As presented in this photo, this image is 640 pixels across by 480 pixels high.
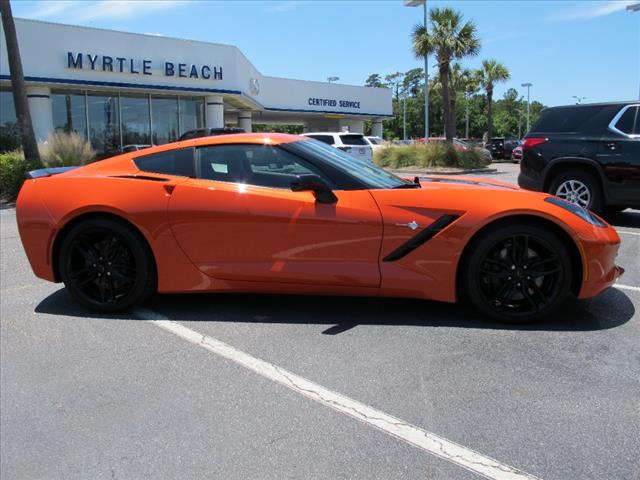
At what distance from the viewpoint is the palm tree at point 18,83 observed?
15.4 metres

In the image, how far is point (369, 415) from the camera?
2910mm

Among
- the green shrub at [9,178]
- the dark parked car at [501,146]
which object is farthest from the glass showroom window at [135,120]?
the dark parked car at [501,146]

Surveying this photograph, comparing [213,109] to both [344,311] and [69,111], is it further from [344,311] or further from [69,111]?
[344,311]

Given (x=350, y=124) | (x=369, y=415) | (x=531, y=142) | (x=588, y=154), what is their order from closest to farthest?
(x=369, y=415) < (x=588, y=154) < (x=531, y=142) < (x=350, y=124)

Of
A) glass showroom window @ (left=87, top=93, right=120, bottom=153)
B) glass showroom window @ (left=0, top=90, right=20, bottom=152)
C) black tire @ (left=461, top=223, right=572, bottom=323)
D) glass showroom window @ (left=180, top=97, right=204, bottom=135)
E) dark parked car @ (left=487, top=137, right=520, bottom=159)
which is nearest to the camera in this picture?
black tire @ (left=461, top=223, right=572, bottom=323)

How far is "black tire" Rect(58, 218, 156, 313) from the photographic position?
14.6 feet

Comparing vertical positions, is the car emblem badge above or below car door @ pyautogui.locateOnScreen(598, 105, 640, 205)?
below

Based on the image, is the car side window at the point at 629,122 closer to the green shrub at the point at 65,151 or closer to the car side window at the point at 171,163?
the car side window at the point at 171,163

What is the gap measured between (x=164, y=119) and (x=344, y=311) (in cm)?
2426

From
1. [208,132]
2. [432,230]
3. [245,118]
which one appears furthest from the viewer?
[245,118]

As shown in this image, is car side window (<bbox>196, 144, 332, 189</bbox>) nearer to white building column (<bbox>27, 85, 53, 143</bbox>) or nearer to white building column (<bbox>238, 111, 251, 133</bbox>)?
white building column (<bbox>27, 85, 53, 143</bbox>)

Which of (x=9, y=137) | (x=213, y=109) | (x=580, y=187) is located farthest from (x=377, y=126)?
(x=580, y=187)

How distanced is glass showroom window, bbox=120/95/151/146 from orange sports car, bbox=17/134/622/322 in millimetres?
22013

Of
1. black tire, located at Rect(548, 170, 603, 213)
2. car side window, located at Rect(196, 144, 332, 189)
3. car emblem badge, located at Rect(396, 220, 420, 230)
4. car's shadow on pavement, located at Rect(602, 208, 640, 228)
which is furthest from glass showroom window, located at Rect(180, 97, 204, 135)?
car emblem badge, located at Rect(396, 220, 420, 230)
